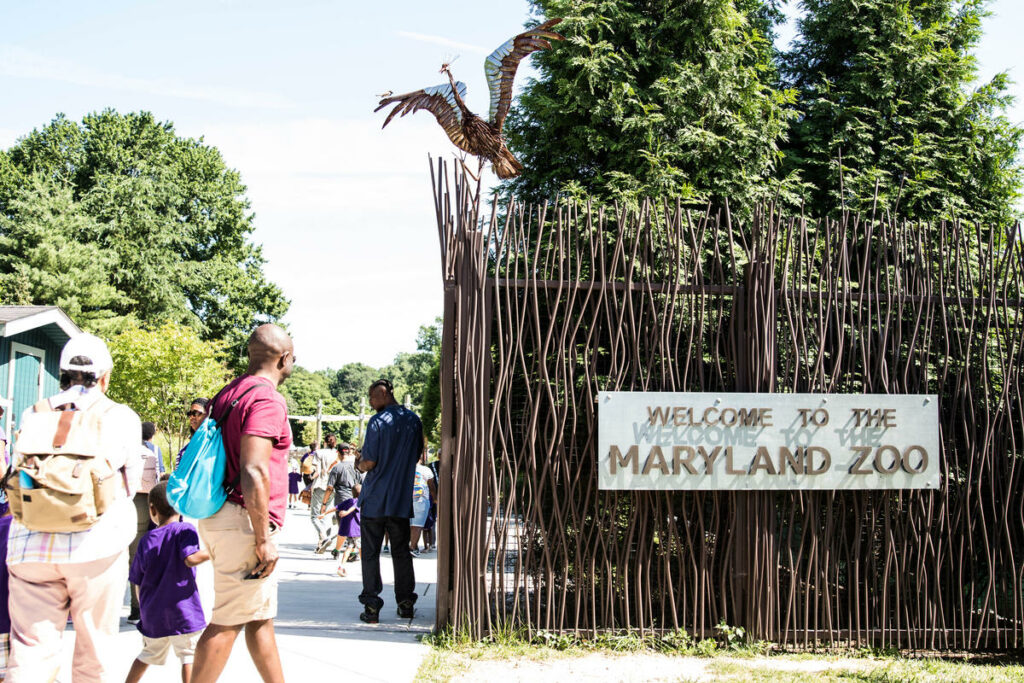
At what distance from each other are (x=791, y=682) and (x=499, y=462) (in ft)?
7.40

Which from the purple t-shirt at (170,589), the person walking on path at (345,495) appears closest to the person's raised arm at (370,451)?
the purple t-shirt at (170,589)

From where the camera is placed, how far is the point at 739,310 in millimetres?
6188

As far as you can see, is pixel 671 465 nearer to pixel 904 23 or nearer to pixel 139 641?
pixel 139 641

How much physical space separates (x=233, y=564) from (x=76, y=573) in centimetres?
61

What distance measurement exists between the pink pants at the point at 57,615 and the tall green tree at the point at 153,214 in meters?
32.3

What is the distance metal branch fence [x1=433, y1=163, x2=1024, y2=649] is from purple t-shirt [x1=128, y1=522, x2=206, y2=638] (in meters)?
1.96

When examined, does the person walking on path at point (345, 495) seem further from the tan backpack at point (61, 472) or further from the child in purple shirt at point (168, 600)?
the tan backpack at point (61, 472)

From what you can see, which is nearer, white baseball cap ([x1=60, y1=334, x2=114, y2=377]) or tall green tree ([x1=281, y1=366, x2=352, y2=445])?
white baseball cap ([x1=60, y1=334, x2=114, y2=377])

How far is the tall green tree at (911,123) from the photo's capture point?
46.1 feet

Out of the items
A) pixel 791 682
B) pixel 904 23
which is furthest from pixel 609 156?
pixel 791 682

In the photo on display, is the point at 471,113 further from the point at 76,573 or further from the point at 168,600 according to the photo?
the point at 76,573

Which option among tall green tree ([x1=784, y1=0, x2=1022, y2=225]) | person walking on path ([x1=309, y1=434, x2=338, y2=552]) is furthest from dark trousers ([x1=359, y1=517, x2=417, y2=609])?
tall green tree ([x1=784, y1=0, x2=1022, y2=225])

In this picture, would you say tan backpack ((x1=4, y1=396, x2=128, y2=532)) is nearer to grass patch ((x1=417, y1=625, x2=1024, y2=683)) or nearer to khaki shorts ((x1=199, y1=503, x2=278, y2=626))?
khaki shorts ((x1=199, y1=503, x2=278, y2=626))

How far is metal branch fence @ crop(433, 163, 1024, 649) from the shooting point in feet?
19.4
